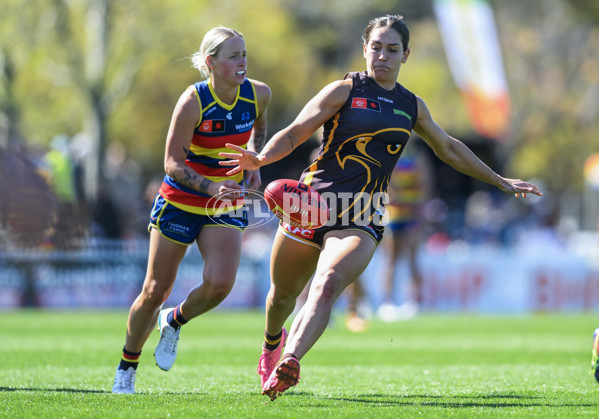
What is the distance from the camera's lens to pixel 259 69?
33.0 metres

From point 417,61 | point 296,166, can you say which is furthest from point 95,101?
point 417,61

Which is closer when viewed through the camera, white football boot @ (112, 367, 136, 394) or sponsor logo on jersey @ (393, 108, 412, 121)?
sponsor logo on jersey @ (393, 108, 412, 121)

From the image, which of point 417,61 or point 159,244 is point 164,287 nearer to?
point 159,244

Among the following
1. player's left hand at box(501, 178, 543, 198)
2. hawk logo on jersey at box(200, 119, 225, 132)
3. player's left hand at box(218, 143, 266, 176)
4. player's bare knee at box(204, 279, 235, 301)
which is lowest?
player's bare knee at box(204, 279, 235, 301)

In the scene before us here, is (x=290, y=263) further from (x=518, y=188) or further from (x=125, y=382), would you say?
(x=518, y=188)

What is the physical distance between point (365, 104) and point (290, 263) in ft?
3.78

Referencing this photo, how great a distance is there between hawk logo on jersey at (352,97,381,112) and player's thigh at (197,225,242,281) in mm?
1285

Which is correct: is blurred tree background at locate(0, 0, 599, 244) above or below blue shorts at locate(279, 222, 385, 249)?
above

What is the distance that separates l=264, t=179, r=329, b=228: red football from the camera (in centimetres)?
583

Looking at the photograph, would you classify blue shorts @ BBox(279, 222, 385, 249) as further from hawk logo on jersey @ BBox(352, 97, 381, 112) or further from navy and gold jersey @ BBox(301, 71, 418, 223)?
hawk logo on jersey @ BBox(352, 97, 381, 112)

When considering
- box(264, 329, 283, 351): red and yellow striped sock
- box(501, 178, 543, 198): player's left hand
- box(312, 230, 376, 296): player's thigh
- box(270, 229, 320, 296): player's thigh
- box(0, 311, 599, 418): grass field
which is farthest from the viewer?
box(264, 329, 283, 351): red and yellow striped sock

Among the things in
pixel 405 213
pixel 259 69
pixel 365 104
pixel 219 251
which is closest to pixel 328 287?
pixel 219 251

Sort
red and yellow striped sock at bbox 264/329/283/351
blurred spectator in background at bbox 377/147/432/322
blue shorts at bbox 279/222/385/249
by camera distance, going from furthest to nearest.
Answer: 1. blurred spectator in background at bbox 377/147/432/322
2. red and yellow striped sock at bbox 264/329/283/351
3. blue shorts at bbox 279/222/385/249

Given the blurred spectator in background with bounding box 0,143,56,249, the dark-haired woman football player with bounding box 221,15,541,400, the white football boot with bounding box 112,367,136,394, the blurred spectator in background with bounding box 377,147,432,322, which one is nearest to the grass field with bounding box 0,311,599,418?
the white football boot with bounding box 112,367,136,394
